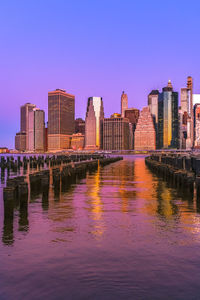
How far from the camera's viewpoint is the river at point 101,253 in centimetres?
886

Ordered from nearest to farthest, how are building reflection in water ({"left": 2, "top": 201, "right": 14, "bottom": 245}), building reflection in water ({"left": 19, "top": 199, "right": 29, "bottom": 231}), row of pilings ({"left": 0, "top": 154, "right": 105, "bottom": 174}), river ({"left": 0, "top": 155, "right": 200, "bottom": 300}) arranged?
1. river ({"left": 0, "top": 155, "right": 200, "bottom": 300})
2. building reflection in water ({"left": 2, "top": 201, "right": 14, "bottom": 245})
3. building reflection in water ({"left": 19, "top": 199, "right": 29, "bottom": 231})
4. row of pilings ({"left": 0, "top": 154, "right": 105, "bottom": 174})

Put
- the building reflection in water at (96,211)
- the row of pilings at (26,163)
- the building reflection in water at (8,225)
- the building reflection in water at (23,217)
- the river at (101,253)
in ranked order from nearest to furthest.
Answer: the river at (101,253) < the building reflection in water at (8,225) < the building reflection in water at (96,211) < the building reflection in water at (23,217) < the row of pilings at (26,163)

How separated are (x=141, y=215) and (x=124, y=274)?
30.7 feet

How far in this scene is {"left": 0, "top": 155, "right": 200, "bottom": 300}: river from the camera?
8.86 m

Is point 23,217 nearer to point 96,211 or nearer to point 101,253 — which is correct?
point 96,211

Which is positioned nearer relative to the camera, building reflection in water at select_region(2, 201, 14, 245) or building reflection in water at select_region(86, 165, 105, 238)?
building reflection in water at select_region(2, 201, 14, 245)

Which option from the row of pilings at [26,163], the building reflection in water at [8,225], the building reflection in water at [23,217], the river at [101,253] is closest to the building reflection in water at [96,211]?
the river at [101,253]

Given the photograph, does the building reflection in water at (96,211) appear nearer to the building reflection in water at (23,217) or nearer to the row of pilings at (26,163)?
the building reflection in water at (23,217)

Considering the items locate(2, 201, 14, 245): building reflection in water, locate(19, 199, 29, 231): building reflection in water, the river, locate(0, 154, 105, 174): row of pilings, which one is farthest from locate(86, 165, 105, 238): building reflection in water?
locate(0, 154, 105, 174): row of pilings

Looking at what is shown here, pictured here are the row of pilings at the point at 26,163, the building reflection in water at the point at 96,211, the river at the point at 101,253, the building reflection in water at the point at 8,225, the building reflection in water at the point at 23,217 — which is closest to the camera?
the river at the point at 101,253

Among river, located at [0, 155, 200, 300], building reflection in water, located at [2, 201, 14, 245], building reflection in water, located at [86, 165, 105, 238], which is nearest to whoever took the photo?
river, located at [0, 155, 200, 300]

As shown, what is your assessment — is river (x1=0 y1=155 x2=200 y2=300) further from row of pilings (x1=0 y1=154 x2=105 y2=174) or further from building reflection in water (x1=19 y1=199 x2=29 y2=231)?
row of pilings (x1=0 y1=154 x2=105 y2=174)

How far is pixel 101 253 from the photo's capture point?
1181cm

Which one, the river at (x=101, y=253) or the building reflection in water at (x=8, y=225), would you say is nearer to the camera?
the river at (x=101, y=253)
